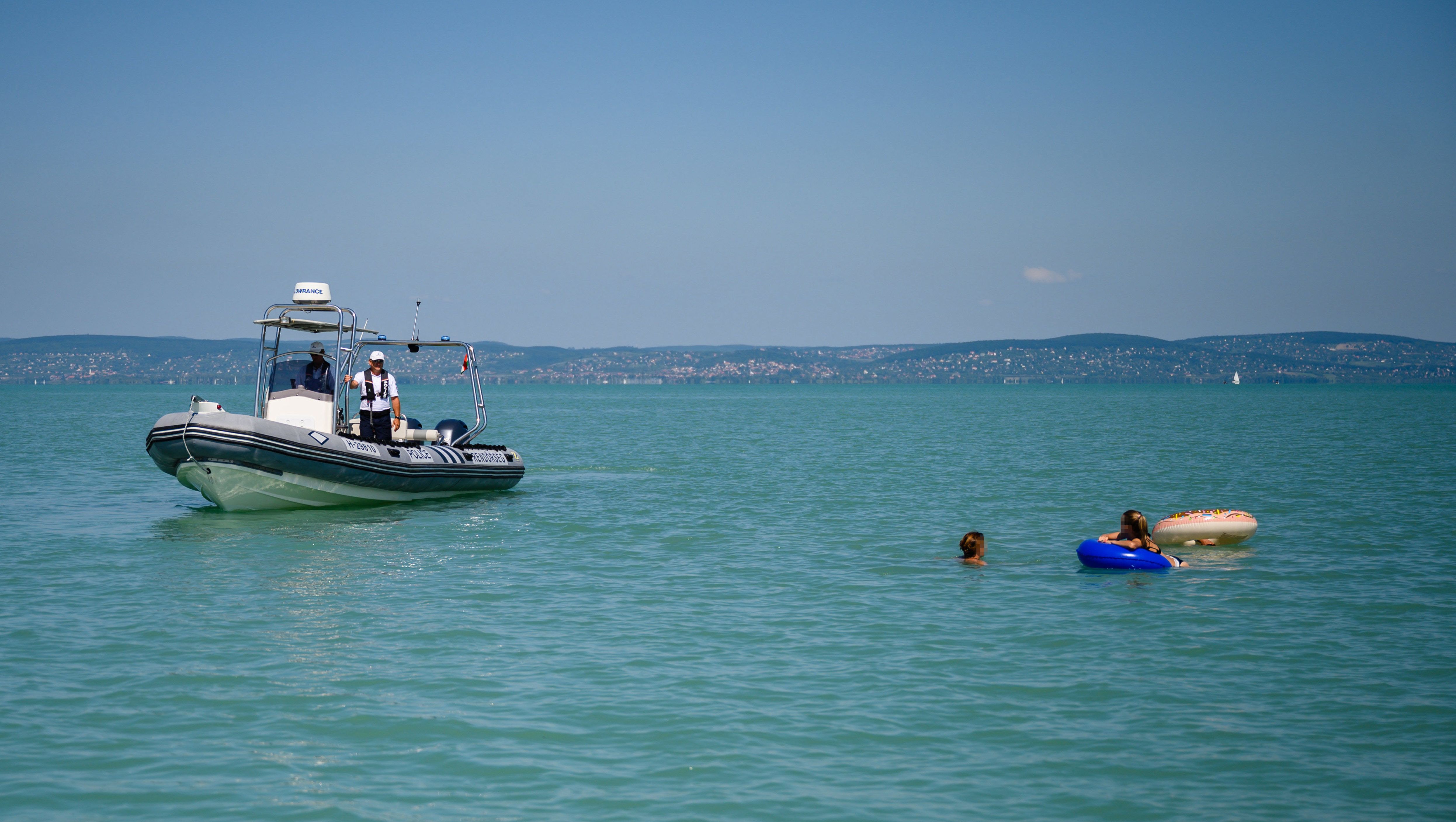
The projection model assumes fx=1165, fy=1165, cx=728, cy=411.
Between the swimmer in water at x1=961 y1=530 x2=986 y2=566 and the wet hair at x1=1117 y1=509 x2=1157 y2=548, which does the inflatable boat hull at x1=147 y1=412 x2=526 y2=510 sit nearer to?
the swimmer in water at x1=961 y1=530 x2=986 y2=566

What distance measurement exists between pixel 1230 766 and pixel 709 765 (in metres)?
3.37

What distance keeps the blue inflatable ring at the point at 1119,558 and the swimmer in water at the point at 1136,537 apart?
115 mm

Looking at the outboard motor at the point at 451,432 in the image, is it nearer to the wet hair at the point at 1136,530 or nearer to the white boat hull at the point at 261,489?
the white boat hull at the point at 261,489

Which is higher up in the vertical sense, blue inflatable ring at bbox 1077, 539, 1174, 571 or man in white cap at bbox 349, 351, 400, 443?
man in white cap at bbox 349, 351, 400, 443

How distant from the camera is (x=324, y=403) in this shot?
64.1 feet

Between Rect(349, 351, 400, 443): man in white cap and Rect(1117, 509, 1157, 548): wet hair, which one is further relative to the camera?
Rect(349, 351, 400, 443): man in white cap

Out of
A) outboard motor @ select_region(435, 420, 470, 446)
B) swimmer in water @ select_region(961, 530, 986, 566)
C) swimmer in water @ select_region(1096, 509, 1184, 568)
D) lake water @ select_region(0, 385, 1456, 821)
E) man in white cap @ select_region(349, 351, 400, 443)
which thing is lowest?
lake water @ select_region(0, 385, 1456, 821)

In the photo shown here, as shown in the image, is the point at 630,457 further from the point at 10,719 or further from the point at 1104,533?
the point at 10,719

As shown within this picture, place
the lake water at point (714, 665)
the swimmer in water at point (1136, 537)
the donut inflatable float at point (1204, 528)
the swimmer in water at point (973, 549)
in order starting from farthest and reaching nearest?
the donut inflatable float at point (1204, 528)
the swimmer in water at point (973, 549)
the swimmer in water at point (1136, 537)
the lake water at point (714, 665)

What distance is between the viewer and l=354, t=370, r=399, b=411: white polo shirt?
1945 centimetres

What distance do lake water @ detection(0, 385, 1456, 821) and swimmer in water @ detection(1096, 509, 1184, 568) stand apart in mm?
506

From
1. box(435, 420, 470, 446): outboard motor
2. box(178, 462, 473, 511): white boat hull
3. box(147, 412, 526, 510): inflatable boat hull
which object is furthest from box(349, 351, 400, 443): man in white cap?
box(435, 420, 470, 446): outboard motor

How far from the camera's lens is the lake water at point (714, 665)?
7.13 meters

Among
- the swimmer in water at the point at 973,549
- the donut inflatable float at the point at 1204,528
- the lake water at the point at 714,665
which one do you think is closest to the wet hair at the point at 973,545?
the swimmer in water at the point at 973,549
